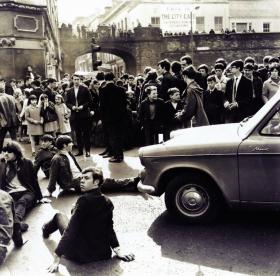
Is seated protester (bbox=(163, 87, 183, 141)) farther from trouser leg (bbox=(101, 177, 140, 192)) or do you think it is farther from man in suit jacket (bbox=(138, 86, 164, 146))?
trouser leg (bbox=(101, 177, 140, 192))

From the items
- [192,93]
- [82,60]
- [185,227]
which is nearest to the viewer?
[185,227]

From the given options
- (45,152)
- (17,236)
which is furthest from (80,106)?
(17,236)

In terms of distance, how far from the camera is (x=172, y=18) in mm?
50656

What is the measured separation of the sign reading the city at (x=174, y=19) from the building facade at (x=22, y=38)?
29.0 meters

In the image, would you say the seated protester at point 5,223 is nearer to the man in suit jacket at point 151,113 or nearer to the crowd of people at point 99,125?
the crowd of people at point 99,125

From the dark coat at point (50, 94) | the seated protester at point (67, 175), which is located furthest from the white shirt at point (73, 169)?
the dark coat at point (50, 94)

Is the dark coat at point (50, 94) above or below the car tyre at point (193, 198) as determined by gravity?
above

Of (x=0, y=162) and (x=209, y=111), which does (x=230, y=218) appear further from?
(x=209, y=111)

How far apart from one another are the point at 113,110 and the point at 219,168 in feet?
15.7

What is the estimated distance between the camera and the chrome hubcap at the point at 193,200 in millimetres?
5793

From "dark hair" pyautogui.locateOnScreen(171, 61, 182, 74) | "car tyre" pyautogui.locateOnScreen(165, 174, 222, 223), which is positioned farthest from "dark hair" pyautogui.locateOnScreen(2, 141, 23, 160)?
"dark hair" pyautogui.locateOnScreen(171, 61, 182, 74)

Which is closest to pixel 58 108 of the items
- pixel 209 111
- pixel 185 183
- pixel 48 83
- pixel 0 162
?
pixel 48 83

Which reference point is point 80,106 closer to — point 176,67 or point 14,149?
point 176,67

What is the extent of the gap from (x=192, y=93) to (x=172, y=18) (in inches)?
1739
